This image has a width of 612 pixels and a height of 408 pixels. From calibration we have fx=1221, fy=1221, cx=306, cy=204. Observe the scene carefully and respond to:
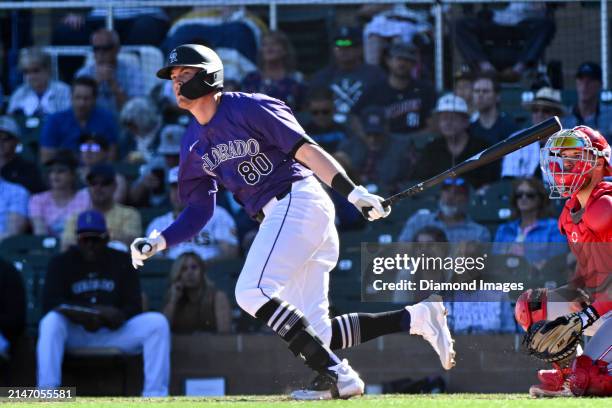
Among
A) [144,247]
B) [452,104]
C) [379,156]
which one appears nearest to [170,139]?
[379,156]

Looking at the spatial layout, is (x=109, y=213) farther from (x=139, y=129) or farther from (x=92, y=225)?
(x=139, y=129)

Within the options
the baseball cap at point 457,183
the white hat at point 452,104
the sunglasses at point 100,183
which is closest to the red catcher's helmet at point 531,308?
the baseball cap at point 457,183

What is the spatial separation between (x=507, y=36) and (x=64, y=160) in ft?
12.4

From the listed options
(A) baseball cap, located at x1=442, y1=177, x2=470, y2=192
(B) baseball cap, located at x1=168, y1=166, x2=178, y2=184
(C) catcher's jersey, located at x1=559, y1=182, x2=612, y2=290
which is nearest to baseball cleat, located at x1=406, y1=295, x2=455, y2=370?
(C) catcher's jersey, located at x1=559, y1=182, x2=612, y2=290

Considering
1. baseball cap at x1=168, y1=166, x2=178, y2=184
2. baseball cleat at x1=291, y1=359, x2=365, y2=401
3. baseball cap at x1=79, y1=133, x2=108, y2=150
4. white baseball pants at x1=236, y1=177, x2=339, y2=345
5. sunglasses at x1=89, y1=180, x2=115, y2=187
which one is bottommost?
baseball cleat at x1=291, y1=359, x2=365, y2=401

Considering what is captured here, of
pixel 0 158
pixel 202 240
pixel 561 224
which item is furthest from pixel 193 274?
pixel 561 224

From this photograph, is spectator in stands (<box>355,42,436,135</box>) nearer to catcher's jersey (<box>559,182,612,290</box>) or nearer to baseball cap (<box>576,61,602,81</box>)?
baseball cap (<box>576,61,602,81</box>)

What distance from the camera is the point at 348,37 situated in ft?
33.8

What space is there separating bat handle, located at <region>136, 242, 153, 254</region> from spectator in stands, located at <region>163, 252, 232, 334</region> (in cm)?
325

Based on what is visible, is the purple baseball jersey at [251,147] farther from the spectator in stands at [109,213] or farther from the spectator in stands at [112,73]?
the spectator in stands at [112,73]

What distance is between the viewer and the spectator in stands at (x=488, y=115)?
9.40m

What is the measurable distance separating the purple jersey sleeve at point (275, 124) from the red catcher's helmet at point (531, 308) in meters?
1.27

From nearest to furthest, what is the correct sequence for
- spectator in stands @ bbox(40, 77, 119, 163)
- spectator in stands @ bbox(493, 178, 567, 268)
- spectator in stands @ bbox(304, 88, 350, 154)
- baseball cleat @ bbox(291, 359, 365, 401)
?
baseball cleat @ bbox(291, 359, 365, 401)
spectator in stands @ bbox(493, 178, 567, 268)
spectator in stands @ bbox(304, 88, 350, 154)
spectator in stands @ bbox(40, 77, 119, 163)

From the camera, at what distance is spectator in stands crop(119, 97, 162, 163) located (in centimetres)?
1020
